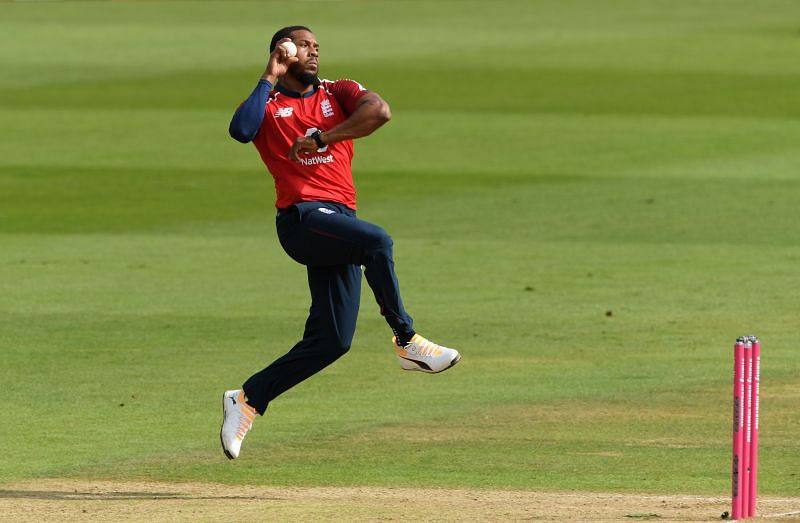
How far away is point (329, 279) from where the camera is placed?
11125mm

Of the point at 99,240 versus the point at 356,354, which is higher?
the point at 99,240

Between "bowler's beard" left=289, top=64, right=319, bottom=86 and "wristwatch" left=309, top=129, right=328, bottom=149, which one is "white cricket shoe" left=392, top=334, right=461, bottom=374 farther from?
"bowler's beard" left=289, top=64, right=319, bottom=86

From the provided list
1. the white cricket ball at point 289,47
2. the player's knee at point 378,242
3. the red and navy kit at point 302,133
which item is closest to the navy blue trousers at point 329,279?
the player's knee at point 378,242

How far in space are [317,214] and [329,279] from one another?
403mm

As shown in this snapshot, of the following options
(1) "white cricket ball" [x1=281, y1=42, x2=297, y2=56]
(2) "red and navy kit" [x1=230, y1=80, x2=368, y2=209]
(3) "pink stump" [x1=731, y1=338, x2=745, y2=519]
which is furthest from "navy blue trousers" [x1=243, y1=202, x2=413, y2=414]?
(3) "pink stump" [x1=731, y1=338, x2=745, y2=519]

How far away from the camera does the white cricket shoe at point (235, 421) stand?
36.6ft

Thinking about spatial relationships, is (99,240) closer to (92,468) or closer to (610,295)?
(610,295)

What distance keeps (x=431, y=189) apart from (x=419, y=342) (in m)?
17.1

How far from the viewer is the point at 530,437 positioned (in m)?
12.9

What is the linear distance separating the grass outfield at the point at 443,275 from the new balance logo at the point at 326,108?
2.13 metres

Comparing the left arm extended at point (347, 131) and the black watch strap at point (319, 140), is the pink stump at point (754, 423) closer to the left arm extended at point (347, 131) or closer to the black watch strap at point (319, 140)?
the left arm extended at point (347, 131)

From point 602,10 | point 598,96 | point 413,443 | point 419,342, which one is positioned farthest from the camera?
point 602,10

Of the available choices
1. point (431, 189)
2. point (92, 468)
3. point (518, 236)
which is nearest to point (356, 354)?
point (92, 468)

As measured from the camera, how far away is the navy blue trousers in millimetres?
10844
